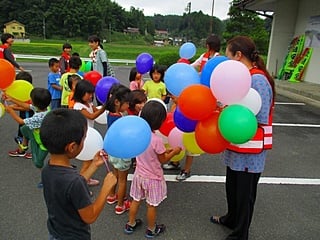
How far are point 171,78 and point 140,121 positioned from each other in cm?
65

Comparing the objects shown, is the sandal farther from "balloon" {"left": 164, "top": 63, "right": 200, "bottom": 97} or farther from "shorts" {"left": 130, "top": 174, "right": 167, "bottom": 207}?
"balloon" {"left": 164, "top": 63, "right": 200, "bottom": 97}

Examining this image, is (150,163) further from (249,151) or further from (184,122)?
(249,151)

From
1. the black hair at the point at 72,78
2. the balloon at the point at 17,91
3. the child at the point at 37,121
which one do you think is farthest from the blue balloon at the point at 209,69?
the balloon at the point at 17,91

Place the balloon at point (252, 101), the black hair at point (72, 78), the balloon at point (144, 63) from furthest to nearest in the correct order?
the balloon at point (144, 63) < the black hair at point (72, 78) < the balloon at point (252, 101)

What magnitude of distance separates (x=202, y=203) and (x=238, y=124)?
1.48 meters

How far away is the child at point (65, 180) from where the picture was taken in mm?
1456

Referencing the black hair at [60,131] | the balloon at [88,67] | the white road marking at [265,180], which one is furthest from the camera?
the balloon at [88,67]

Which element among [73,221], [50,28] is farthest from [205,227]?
[50,28]

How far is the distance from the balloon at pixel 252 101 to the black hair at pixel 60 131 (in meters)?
1.17

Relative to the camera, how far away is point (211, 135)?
2.19 meters

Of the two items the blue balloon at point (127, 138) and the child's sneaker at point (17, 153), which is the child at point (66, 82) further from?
the blue balloon at point (127, 138)

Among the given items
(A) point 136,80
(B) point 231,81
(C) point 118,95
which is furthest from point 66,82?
(B) point 231,81

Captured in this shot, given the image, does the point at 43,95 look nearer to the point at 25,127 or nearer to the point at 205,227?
the point at 25,127

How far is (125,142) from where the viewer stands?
1.99m
